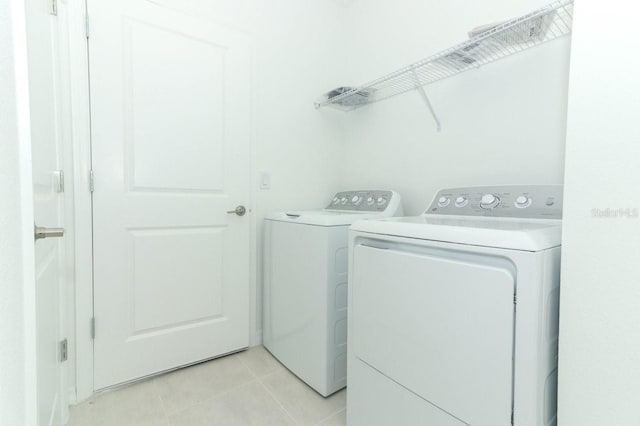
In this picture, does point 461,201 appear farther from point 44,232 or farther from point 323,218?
point 44,232

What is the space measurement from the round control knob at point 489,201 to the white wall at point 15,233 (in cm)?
147

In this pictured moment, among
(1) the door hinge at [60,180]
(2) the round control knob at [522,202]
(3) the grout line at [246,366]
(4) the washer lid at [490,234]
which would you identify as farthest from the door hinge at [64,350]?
(2) the round control knob at [522,202]

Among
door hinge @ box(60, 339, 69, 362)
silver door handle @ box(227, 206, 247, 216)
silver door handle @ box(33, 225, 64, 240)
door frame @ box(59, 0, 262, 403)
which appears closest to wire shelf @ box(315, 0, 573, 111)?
silver door handle @ box(227, 206, 247, 216)

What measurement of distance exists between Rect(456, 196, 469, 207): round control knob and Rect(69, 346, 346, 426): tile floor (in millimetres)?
1148

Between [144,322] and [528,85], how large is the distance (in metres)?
2.31

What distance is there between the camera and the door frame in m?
1.43

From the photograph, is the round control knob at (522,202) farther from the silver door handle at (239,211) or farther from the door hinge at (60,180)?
the door hinge at (60,180)

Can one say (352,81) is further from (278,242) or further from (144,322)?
(144,322)

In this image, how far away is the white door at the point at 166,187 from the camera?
5.04 feet

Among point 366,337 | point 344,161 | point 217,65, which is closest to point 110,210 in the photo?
point 217,65

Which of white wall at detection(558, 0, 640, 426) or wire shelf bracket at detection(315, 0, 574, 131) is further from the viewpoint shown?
wire shelf bracket at detection(315, 0, 574, 131)

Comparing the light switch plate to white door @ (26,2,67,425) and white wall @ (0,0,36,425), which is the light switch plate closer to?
white door @ (26,2,67,425)

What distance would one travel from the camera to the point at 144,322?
1.65 m

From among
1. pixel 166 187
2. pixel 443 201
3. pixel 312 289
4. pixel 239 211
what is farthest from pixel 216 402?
pixel 443 201
